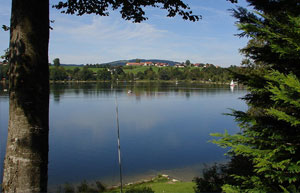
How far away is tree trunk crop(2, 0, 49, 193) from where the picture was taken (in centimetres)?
245

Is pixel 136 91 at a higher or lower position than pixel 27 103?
lower

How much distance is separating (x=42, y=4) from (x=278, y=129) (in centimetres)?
325

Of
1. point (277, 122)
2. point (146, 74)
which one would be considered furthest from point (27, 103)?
point (146, 74)

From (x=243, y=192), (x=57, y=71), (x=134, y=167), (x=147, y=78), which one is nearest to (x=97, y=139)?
(x=134, y=167)

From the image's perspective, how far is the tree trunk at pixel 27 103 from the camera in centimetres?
245

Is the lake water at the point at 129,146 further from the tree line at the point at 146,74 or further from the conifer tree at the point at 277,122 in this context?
the tree line at the point at 146,74

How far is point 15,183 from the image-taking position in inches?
96.3

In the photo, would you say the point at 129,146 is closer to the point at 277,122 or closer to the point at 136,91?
the point at 277,122

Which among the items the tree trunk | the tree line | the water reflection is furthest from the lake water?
the tree line

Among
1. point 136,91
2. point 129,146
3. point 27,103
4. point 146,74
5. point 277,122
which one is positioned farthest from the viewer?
point 146,74

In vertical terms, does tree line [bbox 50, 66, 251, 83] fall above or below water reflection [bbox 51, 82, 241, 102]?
above

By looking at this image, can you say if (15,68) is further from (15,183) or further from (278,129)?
(278,129)

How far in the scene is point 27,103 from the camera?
2477mm

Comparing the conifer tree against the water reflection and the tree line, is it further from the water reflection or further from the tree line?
the tree line
